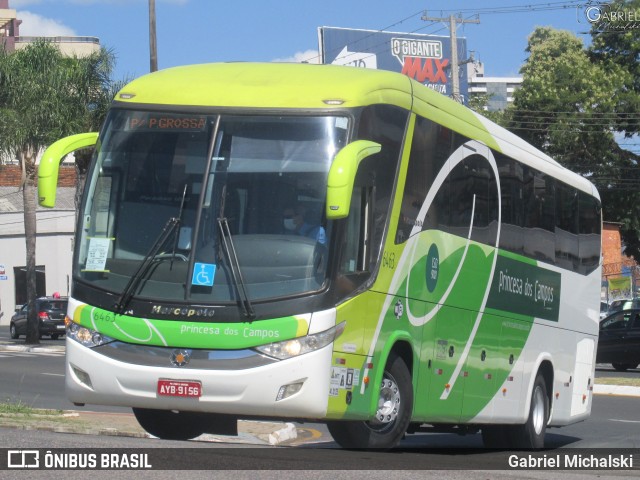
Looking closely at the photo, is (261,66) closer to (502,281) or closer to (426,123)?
(426,123)

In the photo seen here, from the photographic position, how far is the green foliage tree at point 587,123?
53.1 m

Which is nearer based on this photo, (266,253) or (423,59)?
(266,253)

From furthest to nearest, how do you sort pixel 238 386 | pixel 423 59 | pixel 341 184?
pixel 423 59 → pixel 238 386 → pixel 341 184

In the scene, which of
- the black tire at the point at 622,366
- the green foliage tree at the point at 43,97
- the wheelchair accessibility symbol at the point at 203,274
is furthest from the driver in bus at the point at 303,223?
the green foliage tree at the point at 43,97

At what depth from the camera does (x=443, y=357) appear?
11023 mm

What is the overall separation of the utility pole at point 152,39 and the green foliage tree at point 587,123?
86.6 ft

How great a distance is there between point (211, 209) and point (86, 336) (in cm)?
150

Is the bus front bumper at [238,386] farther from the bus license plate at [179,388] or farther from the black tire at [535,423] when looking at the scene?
the black tire at [535,423]

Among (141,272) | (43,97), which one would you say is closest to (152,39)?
(43,97)

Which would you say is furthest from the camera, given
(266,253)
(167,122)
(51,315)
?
(51,315)

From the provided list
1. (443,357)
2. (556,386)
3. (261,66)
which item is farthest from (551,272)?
(261,66)

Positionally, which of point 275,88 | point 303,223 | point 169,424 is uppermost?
point 275,88

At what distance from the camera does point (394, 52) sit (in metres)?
79.5

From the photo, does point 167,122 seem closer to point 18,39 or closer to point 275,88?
point 275,88
